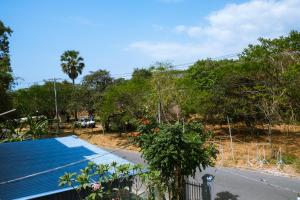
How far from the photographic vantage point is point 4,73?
23766mm

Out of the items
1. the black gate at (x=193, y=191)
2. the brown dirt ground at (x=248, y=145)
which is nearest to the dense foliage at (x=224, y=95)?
the brown dirt ground at (x=248, y=145)

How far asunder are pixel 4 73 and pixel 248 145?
19.0 metres

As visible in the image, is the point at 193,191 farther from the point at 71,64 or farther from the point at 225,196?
the point at 71,64

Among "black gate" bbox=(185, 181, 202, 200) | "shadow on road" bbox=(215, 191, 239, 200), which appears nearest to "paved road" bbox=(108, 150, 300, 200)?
"shadow on road" bbox=(215, 191, 239, 200)

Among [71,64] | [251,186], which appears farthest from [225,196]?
[71,64]

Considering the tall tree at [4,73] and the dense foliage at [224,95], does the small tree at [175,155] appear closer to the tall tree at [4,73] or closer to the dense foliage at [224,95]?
the dense foliage at [224,95]

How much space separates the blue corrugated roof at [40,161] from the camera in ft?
30.3

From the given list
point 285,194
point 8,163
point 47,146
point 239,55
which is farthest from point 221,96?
point 8,163

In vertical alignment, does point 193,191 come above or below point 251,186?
above

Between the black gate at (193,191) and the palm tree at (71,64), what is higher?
the palm tree at (71,64)

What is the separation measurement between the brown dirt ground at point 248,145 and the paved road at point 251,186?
3.37 feet

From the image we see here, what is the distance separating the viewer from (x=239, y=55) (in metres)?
22.7

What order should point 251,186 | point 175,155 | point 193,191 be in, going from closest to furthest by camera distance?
point 175,155, point 193,191, point 251,186

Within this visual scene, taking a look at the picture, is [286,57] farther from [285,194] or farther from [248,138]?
[285,194]
